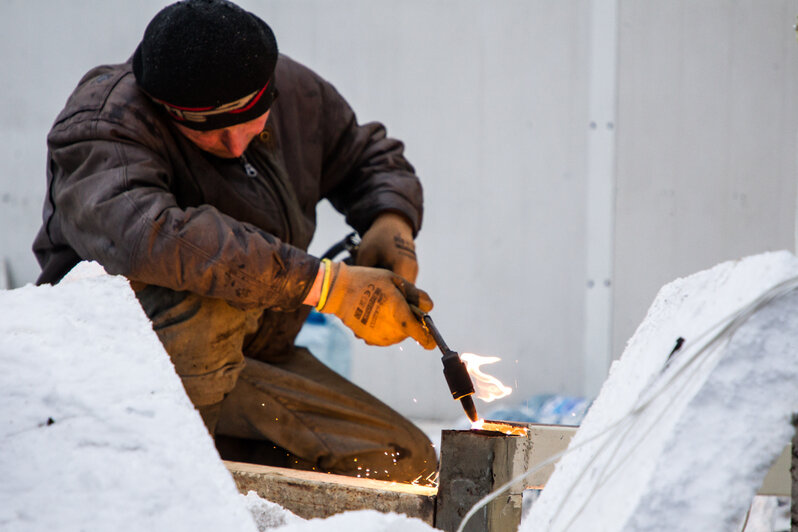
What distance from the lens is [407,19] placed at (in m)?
3.93

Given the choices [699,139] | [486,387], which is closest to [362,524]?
[486,387]

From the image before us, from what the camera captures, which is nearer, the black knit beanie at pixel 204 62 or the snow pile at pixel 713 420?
the snow pile at pixel 713 420

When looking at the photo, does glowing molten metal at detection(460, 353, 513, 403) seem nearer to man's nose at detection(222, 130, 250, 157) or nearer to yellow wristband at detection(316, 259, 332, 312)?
yellow wristband at detection(316, 259, 332, 312)

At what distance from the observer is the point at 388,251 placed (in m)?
2.47

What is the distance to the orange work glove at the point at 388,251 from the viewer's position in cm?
247

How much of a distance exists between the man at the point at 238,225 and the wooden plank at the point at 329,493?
1.35ft

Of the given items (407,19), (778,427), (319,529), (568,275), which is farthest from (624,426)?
(407,19)

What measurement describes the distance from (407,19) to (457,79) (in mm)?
399

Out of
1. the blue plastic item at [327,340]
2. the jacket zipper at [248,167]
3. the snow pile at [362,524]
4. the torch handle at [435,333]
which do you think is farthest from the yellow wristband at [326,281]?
the blue plastic item at [327,340]

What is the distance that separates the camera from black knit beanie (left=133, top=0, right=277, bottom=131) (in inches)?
78.6

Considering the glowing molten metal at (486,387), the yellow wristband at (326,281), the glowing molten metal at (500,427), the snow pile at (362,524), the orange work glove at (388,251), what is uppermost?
the orange work glove at (388,251)

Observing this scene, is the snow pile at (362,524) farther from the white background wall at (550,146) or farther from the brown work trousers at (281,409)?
the white background wall at (550,146)

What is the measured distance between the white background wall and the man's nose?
71.8 inches

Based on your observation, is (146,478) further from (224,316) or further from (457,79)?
(457,79)
